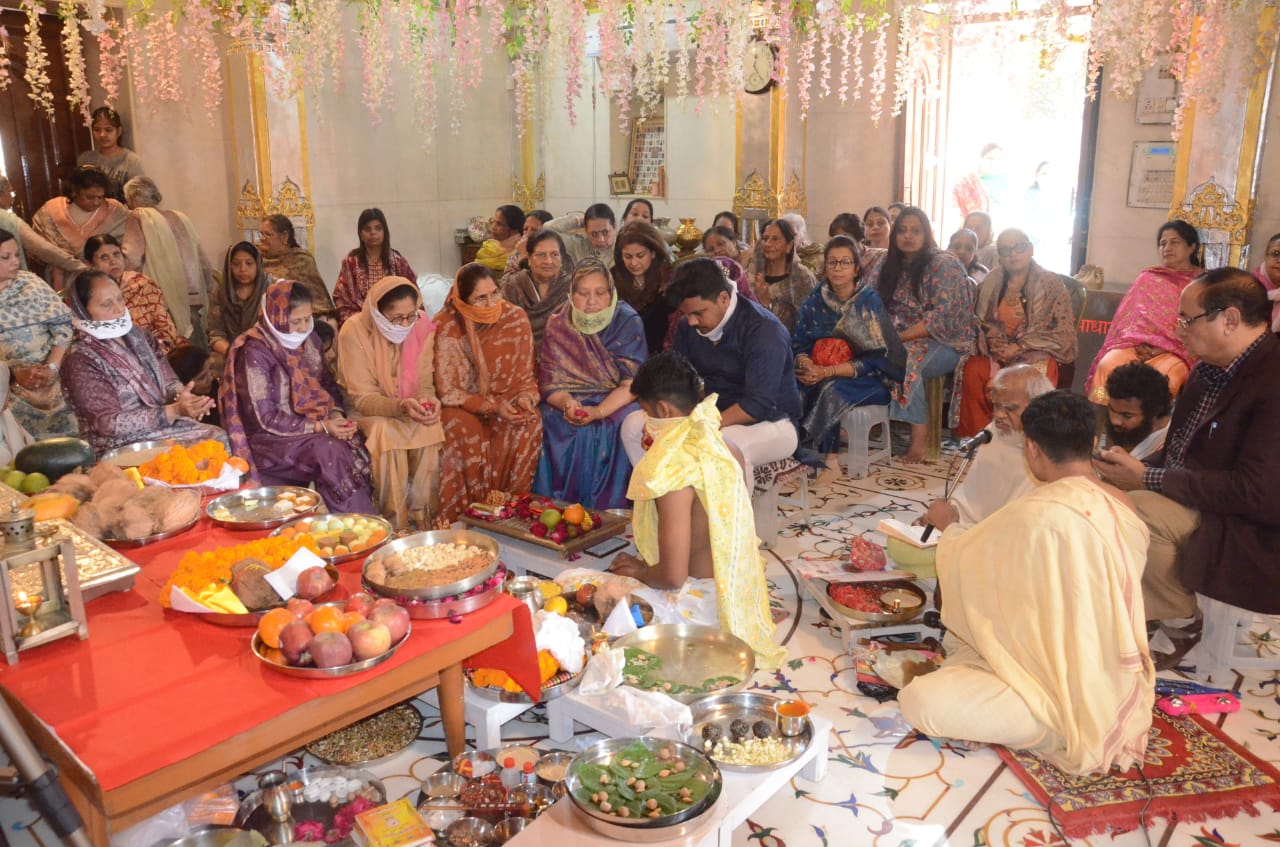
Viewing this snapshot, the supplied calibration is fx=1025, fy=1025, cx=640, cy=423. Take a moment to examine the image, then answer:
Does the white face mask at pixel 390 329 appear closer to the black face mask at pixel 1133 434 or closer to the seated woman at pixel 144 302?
the seated woman at pixel 144 302

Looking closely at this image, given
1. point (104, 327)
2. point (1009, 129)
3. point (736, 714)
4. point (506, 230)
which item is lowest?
point (736, 714)

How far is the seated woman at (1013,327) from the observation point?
656 cm

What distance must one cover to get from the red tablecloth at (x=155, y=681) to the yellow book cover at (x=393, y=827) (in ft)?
1.31

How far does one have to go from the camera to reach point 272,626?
2771 mm

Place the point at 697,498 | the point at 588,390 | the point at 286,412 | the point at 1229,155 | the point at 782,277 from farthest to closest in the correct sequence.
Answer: the point at 782,277 → the point at 1229,155 → the point at 588,390 → the point at 286,412 → the point at 697,498

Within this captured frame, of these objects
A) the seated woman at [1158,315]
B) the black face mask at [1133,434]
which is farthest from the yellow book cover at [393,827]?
the seated woman at [1158,315]

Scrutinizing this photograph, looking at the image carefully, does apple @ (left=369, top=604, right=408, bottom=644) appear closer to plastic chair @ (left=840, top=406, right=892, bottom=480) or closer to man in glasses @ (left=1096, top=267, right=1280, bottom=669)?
man in glasses @ (left=1096, top=267, right=1280, bottom=669)

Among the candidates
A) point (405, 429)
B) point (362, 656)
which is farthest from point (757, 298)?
point (362, 656)

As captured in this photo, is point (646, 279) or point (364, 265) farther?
point (364, 265)

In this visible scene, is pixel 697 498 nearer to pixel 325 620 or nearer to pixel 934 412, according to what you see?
pixel 325 620

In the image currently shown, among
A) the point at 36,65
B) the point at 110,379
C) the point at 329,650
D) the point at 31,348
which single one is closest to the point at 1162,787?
the point at 329,650

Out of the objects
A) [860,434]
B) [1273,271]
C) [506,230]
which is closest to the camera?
[1273,271]

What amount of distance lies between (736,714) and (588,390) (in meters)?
2.80

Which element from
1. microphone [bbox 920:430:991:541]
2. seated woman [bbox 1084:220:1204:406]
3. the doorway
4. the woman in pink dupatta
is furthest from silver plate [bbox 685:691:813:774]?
the doorway
